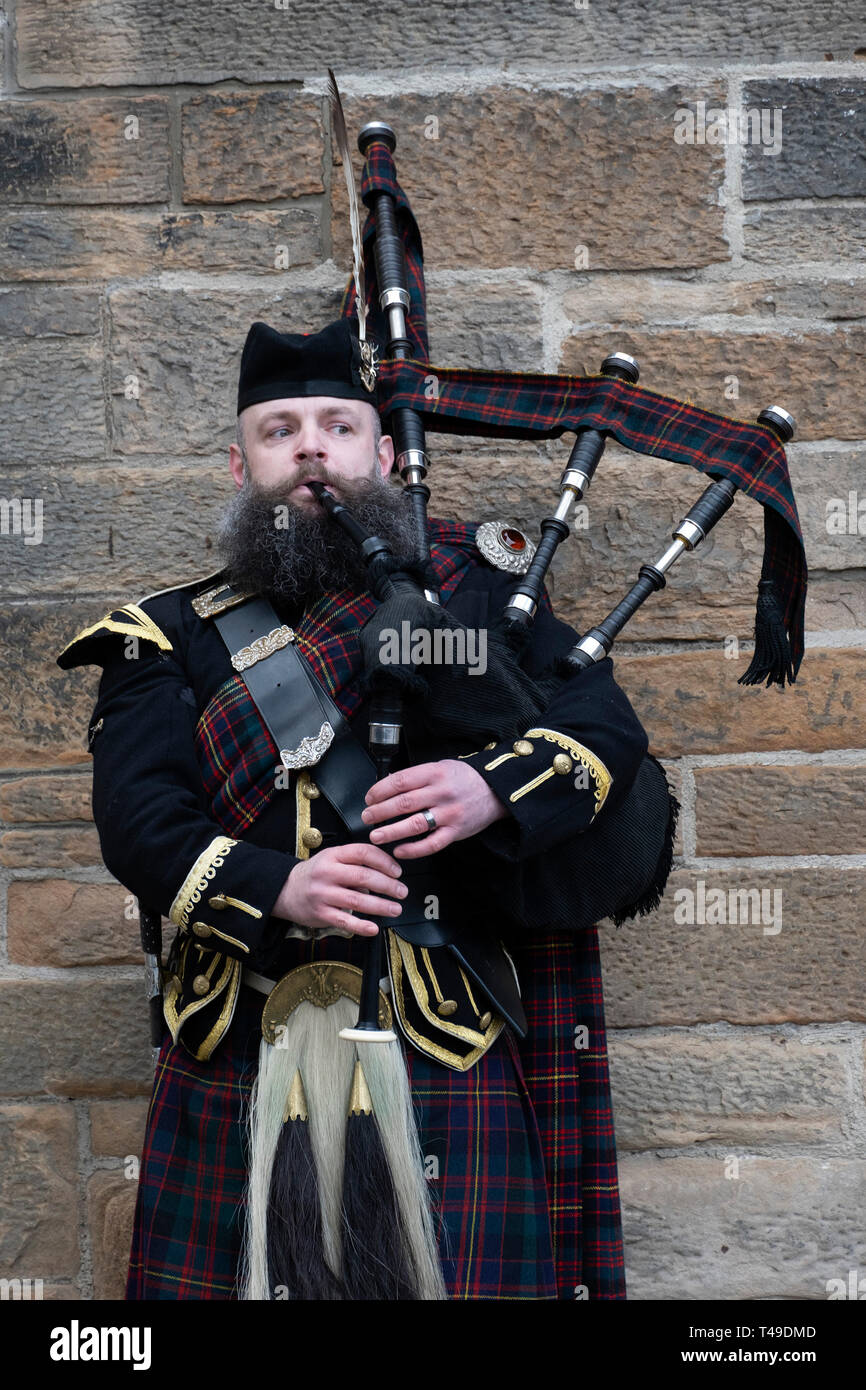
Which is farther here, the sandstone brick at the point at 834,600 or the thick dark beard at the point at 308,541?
the sandstone brick at the point at 834,600

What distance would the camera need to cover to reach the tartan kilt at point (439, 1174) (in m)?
1.98

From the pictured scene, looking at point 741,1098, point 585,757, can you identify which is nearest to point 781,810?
point 741,1098

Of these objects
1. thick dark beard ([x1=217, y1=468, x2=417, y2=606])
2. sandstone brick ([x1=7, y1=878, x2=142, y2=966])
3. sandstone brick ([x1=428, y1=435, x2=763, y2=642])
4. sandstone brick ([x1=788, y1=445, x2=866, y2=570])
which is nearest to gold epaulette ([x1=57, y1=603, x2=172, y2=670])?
thick dark beard ([x1=217, y1=468, x2=417, y2=606])

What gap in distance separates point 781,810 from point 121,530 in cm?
140

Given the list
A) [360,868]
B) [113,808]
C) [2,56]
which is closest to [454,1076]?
[360,868]

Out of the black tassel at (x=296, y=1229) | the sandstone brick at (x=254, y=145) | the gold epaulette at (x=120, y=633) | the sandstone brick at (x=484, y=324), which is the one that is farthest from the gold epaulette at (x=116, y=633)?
the sandstone brick at (x=254, y=145)

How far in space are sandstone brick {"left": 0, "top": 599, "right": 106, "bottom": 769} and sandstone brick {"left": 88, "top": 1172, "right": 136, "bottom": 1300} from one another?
809mm

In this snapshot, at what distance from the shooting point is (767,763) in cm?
270

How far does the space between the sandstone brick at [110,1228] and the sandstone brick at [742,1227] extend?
939mm

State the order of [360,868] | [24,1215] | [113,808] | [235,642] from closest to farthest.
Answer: [360,868], [113,808], [235,642], [24,1215]

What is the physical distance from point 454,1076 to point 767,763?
1.01 meters

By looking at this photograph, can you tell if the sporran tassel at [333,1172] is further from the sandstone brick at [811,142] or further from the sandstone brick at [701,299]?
the sandstone brick at [811,142]
